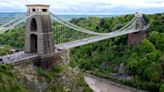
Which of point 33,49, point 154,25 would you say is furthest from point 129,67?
point 33,49

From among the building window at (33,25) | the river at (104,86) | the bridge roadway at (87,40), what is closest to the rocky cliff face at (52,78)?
the bridge roadway at (87,40)

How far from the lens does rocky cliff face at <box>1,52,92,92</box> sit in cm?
2064

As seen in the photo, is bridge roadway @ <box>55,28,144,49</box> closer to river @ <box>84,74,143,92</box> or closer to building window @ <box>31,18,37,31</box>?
building window @ <box>31,18,37,31</box>

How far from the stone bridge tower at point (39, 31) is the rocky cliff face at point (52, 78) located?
1.25m

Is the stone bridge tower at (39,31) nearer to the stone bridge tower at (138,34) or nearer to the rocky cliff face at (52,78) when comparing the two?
the rocky cliff face at (52,78)

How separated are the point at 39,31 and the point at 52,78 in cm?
317

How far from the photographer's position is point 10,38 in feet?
146

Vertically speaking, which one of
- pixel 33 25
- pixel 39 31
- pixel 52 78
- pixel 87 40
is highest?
pixel 33 25

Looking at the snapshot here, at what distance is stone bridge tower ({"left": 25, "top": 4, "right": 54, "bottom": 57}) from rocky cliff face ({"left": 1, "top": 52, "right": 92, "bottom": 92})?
1.25m

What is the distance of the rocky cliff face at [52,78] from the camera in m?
20.6

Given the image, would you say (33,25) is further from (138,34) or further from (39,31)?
(138,34)

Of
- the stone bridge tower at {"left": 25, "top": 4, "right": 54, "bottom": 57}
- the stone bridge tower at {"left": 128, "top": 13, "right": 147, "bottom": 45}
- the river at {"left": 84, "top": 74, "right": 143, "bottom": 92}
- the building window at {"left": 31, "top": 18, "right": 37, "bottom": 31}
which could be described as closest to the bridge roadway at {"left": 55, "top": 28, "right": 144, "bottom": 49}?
the stone bridge tower at {"left": 128, "top": 13, "right": 147, "bottom": 45}

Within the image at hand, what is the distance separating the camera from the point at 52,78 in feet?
Answer: 72.7

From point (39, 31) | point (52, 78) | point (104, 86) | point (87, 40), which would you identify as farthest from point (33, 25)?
point (104, 86)
